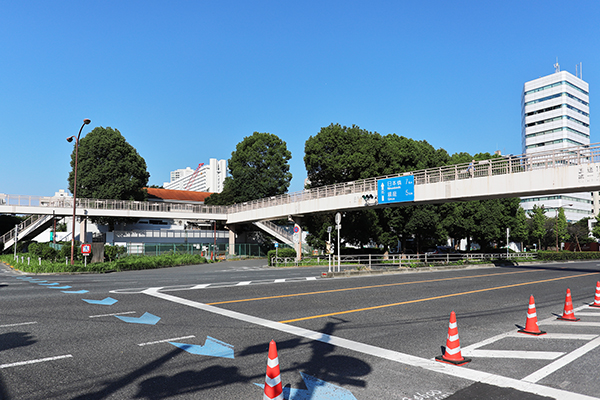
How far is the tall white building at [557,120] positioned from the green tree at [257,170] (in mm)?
74270

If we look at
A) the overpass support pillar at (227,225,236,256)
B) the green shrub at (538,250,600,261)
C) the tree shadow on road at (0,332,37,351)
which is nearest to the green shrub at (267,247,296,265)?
the overpass support pillar at (227,225,236,256)

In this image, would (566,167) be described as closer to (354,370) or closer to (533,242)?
(354,370)

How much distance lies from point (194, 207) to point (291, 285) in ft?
129

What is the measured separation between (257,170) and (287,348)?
60.4 metres

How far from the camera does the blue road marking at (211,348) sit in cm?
695

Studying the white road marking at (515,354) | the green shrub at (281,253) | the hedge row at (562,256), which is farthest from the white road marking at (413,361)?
the hedge row at (562,256)

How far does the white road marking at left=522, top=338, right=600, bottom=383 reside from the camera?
234 inches

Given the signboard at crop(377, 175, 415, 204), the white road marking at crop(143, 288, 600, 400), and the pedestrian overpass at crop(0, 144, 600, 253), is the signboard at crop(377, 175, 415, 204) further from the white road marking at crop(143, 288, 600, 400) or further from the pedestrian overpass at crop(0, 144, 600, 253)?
the white road marking at crop(143, 288, 600, 400)

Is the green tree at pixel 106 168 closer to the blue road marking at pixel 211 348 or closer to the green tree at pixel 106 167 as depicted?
the green tree at pixel 106 167

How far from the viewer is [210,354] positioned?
6938 mm

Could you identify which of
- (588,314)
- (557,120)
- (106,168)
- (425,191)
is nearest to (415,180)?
(425,191)

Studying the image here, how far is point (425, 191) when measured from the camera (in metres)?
30.6

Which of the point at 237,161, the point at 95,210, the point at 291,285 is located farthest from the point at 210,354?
the point at 237,161

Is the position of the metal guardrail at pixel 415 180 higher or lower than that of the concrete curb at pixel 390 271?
higher
